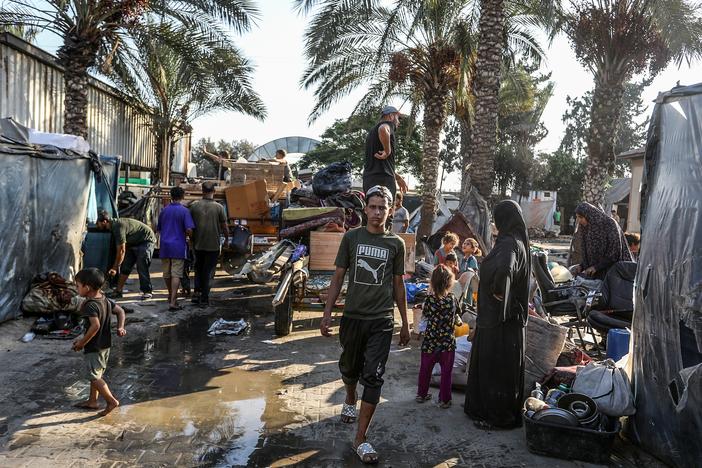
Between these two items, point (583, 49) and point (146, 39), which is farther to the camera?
point (583, 49)

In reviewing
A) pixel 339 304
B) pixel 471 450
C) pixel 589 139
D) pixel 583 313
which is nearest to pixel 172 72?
pixel 589 139

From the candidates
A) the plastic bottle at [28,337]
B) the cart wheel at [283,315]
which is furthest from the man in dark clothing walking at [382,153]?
the plastic bottle at [28,337]

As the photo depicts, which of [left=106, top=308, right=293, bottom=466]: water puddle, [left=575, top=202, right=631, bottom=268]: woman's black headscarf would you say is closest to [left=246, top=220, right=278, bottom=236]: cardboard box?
[left=106, top=308, right=293, bottom=466]: water puddle

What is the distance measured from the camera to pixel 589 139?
15891 millimetres

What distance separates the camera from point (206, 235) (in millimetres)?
8719

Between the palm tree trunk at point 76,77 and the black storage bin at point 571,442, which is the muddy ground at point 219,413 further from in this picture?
the palm tree trunk at point 76,77

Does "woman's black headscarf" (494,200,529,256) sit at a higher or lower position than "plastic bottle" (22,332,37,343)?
higher

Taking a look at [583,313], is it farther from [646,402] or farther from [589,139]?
[589,139]

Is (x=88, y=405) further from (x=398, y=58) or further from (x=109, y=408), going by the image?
(x=398, y=58)

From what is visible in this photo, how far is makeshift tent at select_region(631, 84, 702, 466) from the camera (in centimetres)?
381

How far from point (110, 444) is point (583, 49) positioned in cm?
1540

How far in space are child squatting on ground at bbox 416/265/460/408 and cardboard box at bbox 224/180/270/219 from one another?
18.1ft

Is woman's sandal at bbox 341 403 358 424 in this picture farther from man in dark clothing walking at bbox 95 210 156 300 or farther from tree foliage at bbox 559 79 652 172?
tree foliage at bbox 559 79 652 172

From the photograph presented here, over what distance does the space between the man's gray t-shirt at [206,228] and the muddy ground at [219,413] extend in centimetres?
178
